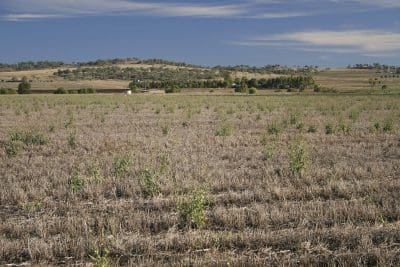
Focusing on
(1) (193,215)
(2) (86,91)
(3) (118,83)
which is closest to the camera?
(1) (193,215)

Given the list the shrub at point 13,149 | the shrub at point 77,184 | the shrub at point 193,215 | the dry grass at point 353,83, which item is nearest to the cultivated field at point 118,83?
the dry grass at point 353,83

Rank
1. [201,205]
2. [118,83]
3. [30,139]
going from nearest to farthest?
[201,205] → [30,139] → [118,83]

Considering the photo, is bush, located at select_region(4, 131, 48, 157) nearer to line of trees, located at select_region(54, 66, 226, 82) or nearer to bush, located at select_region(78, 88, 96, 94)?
bush, located at select_region(78, 88, 96, 94)

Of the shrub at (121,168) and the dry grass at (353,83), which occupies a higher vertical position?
the shrub at (121,168)

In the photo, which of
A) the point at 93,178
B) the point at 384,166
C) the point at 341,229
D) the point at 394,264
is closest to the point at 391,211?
the point at 341,229

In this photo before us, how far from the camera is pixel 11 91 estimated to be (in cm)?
9775

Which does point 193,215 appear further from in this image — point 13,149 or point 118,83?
point 118,83

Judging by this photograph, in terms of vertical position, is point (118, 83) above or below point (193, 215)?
below

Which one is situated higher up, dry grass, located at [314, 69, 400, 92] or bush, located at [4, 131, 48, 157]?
bush, located at [4, 131, 48, 157]

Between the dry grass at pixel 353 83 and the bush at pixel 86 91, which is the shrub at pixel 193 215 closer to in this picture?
the dry grass at pixel 353 83

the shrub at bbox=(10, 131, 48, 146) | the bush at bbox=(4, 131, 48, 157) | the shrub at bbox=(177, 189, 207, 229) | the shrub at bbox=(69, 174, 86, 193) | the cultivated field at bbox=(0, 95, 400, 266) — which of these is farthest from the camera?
the shrub at bbox=(10, 131, 48, 146)

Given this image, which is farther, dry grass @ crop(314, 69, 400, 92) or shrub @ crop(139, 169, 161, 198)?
dry grass @ crop(314, 69, 400, 92)

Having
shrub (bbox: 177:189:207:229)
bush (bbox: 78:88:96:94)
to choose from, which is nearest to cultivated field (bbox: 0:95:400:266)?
shrub (bbox: 177:189:207:229)

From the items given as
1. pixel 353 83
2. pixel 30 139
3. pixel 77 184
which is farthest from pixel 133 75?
pixel 77 184
